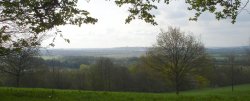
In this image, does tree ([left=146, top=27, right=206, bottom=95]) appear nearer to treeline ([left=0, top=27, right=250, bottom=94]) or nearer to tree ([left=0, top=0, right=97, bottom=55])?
treeline ([left=0, top=27, right=250, bottom=94])

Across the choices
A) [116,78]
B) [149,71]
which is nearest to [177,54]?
[149,71]

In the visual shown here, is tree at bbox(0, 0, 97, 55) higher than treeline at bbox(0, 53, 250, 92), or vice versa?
tree at bbox(0, 0, 97, 55)

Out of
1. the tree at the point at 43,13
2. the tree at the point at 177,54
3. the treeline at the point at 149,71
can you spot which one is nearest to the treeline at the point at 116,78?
the treeline at the point at 149,71

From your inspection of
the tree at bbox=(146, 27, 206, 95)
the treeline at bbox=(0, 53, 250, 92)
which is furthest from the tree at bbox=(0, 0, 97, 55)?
the treeline at bbox=(0, 53, 250, 92)

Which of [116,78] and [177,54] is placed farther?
[116,78]

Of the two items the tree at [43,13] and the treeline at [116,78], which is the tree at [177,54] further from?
the tree at [43,13]

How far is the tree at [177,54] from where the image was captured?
50.9 metres

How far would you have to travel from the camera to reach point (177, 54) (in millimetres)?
51281

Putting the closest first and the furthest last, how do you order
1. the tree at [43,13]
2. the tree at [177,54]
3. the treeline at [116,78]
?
the tree at [43,13] → the tree at [177,54] → the treeline at [116,78]

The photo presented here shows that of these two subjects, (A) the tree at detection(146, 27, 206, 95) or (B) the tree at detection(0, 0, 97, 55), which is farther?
(A) the tree at detection(146, 27, 206, 95)

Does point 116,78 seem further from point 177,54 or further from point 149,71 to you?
point 177,54

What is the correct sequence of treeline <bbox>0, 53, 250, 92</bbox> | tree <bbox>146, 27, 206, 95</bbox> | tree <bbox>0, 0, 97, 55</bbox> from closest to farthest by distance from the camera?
tree <bbox>0, 0, 97, 55</bbox>
tree <bbox>146, 27, 206, 95</bbox>
treeline <bbox>0, 53, 250, 92</bbox>

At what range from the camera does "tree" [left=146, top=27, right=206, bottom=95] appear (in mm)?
50938

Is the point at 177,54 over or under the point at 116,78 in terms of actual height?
over
